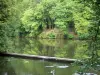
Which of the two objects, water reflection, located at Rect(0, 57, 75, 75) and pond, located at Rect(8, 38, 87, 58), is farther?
pond, located at Rect(8, 38, 87, 58)

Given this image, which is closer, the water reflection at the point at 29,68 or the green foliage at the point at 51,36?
the water reflection at the point at 29,68

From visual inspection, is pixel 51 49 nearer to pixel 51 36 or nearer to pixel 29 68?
pixel 29 68

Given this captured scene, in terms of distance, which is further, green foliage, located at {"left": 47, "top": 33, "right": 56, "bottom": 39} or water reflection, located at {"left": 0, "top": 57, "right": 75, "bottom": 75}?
green foliage, located at {"left": 47, "top": 33, "right": 56, "bottom": 39}

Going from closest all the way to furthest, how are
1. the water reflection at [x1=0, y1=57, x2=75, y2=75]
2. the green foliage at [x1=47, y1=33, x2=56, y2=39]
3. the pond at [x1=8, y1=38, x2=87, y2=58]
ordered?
the water reflection at [x1=0, y1=57, x2=75, y2=75], the pond at [x1=8, y1=38, x2=87, y2=58], the green foliage at [x1=47, y1=33, x2=56, y2=39]

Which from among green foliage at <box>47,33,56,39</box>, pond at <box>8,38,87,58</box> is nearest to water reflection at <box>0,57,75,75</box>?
pond at <box>8,38,87,58</box>

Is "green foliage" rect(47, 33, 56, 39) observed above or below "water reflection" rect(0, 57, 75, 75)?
below

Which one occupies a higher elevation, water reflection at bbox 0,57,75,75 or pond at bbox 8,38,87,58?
water reflection at bbox 0,57,75,75

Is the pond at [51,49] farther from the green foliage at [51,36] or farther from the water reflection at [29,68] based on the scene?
the green foliage at [51,36]

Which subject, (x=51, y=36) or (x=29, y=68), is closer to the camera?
→ (x=29, y=68)

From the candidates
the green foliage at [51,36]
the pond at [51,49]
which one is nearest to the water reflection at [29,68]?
the pond at [51,49]

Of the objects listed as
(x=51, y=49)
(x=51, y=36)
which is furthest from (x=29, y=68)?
(x=51, y=36)

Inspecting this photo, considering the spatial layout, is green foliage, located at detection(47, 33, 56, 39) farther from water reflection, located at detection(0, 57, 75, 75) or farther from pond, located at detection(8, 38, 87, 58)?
water reflection, located at detection(0, 57, 75, 75)

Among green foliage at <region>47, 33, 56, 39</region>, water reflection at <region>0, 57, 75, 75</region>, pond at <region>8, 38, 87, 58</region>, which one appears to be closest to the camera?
water reflection at <region>0, 57, 75, 75</region>

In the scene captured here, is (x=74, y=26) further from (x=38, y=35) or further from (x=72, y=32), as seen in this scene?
(x=38, y=35)
